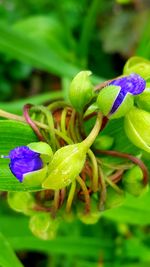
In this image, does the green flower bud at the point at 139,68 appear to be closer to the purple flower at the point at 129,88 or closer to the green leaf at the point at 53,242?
the purple flower at the point at 129,88

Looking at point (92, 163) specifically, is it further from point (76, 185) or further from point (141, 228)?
point (141, 228)

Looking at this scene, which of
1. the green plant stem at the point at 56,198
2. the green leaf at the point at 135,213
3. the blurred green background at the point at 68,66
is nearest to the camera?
the green plant stem at the point at 56,198

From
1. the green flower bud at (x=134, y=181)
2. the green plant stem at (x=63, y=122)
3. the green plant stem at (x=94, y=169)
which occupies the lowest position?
the green flower bud at (x=134, y=181)

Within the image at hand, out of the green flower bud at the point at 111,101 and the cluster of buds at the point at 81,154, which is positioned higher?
the green flower bud at the point at 111,101

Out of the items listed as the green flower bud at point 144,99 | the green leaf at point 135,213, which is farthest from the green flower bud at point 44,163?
the green leaf at point 135,213

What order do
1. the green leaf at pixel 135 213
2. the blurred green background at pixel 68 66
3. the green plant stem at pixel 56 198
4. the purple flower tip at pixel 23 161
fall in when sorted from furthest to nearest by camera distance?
1. the blurred green background at pixel 68 66
2. the green leaf at pixel 135 213
3. the green plant stem at pixel 56 198
4. the purple flower tip at pixel 23 161

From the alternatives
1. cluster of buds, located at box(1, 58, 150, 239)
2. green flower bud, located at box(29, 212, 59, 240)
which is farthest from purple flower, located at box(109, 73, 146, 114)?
green flower bud, located at box(29, 212, 59, 240)
